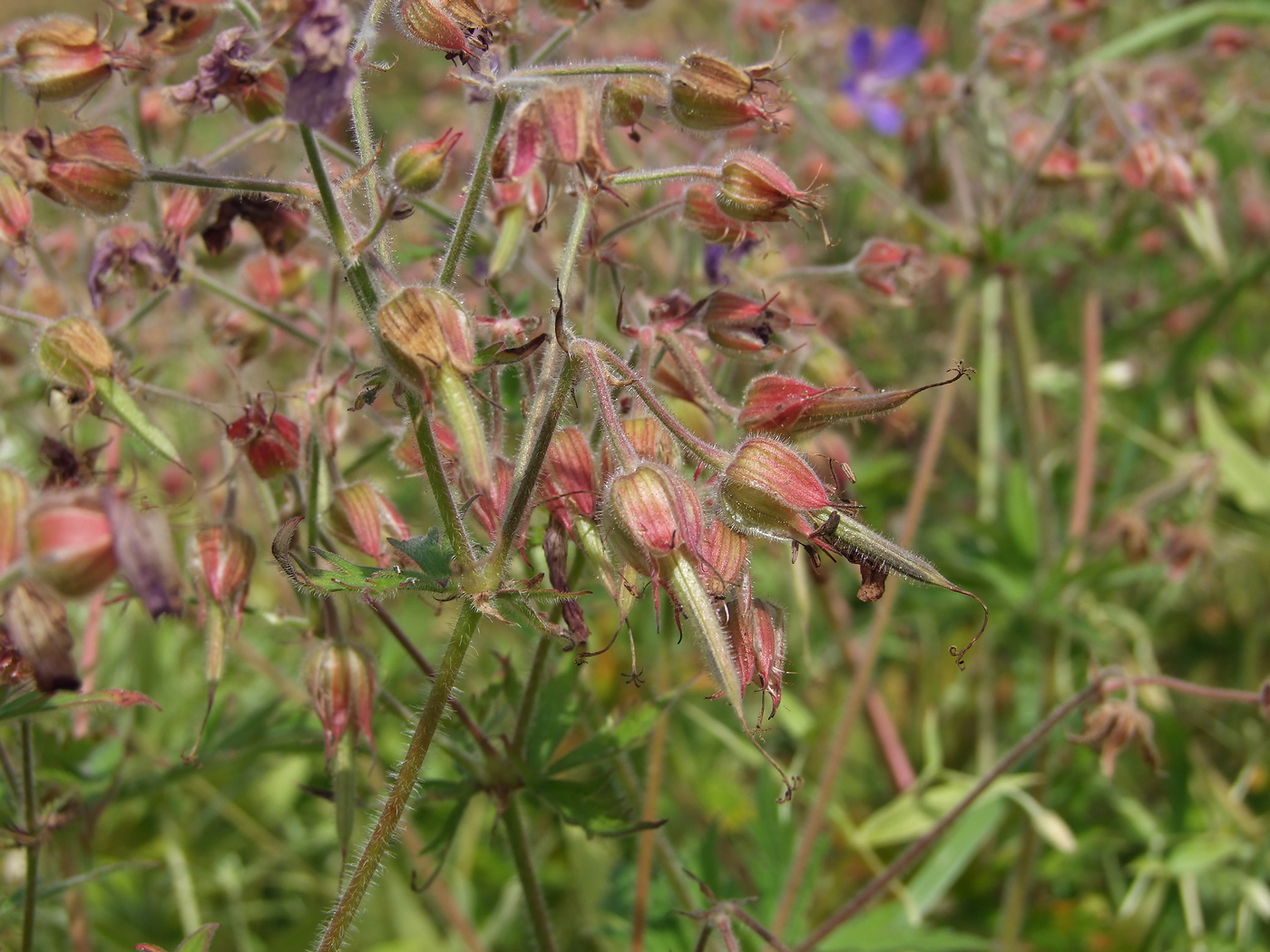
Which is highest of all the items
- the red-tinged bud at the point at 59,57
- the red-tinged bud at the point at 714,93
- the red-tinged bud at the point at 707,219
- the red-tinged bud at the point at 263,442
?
the red-tinged bud at the point at 714,93

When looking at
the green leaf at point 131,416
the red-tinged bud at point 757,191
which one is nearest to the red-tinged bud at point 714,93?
the red-tinged bud at point 757,191

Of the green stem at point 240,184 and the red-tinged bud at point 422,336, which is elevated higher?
the green stem at point 240,184

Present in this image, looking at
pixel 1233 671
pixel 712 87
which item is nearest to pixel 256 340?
pixel 712 87

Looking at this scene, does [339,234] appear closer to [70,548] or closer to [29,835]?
[70,548]

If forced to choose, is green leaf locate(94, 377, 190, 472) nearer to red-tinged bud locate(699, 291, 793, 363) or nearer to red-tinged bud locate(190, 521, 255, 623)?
red-tinged bud locate(190, 521, 255, 623)

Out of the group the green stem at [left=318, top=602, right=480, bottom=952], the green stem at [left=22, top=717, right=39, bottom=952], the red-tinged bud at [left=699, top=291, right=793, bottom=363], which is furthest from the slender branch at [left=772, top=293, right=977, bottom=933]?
the green stem at [left=22, top=717, right=39, bottom=952]

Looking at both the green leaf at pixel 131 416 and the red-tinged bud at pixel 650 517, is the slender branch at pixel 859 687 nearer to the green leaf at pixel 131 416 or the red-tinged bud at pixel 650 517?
the red-tinged bud at pixel 650 517

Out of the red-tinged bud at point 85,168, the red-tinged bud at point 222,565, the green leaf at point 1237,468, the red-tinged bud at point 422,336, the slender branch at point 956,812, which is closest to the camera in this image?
the red-tinged bud at point 422,336
